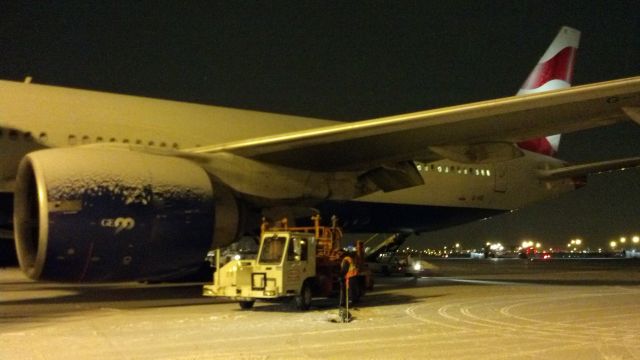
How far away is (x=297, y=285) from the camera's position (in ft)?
37.2

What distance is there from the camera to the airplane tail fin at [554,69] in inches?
846

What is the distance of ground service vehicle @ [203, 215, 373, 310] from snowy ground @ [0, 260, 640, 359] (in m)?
0.34

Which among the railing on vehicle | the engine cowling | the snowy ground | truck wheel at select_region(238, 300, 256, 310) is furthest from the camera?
the railing on vehicle

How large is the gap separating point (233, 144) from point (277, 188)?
1.23 meters

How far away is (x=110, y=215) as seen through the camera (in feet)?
28.8

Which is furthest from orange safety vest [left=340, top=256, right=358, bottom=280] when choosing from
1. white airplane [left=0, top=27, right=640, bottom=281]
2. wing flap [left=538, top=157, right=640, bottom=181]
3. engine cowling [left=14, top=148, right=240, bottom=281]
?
wing flap [left=538, top=157, right=640, bottom=181]

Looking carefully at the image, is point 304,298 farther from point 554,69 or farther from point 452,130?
point 554,69

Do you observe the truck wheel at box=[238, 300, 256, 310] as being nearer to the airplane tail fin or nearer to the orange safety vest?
the orange safety vest

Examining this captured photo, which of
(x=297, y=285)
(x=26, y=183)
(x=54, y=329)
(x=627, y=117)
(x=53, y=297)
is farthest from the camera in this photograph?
A: (x=53, y=297)

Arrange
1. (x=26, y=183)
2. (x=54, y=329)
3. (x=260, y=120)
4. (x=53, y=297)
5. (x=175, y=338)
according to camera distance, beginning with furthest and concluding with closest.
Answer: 1. (x=260, y=120)
2. (x=53, y=297)
3. (x=26, y=183)
4. (x=54, y=329)
5. (x=175, y=338)

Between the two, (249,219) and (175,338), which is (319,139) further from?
(175,338)

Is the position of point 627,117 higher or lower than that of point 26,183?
higher

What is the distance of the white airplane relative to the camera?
8.76 m

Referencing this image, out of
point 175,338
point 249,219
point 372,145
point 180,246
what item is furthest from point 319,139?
point 175,338
